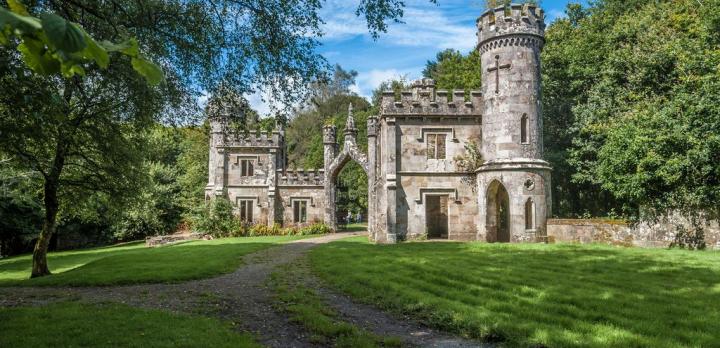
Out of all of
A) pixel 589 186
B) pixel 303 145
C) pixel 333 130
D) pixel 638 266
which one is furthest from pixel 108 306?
pixel 303 145

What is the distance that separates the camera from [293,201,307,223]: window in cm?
3625

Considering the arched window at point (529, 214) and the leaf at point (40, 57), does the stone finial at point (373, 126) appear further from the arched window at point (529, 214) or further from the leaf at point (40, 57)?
the leaf at point (40, 57)

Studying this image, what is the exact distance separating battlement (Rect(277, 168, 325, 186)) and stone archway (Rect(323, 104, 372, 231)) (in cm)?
77

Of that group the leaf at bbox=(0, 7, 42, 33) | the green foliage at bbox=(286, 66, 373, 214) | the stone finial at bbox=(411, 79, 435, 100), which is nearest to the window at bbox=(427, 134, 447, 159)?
the stone finial at bbox=(411, 79, 435, 100)

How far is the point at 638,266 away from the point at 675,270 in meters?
0.83

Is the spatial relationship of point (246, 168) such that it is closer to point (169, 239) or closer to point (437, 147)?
point (169, 239)

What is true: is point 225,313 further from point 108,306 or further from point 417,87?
point 417,87

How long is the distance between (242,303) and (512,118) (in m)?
15.0

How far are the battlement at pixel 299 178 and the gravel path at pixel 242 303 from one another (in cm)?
2378

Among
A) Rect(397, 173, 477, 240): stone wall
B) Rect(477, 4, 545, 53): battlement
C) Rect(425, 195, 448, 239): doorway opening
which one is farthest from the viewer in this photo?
Rect(425, 195, 448, 239): doorway opening

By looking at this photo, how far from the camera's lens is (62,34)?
1659 millimetres

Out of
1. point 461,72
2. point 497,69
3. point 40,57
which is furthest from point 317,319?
point 461,72

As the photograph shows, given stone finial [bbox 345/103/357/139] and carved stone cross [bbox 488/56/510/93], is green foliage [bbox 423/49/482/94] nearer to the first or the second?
stone finial [bbox 345/103/357/139]

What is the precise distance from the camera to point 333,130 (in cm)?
3669
